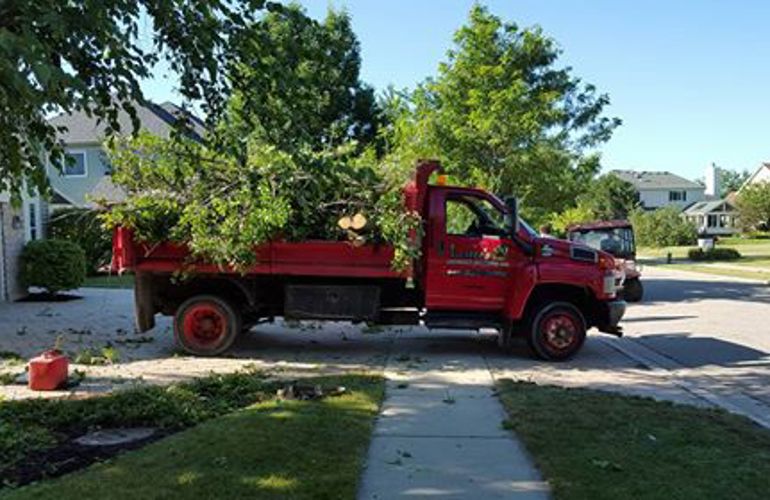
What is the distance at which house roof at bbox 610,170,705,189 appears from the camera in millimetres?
114444

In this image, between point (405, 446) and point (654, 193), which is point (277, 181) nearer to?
point (405, 446)

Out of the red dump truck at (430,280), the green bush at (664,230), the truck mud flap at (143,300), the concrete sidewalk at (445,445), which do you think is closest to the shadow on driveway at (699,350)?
the red dump truck at (430,280)

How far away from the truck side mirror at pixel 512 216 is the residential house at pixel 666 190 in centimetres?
10710

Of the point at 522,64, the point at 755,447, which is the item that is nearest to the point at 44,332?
the point at 755,447

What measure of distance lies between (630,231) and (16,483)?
19.1 m

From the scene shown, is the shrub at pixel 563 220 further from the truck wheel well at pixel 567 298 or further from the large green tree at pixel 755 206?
the large green tree at pixel 755 206

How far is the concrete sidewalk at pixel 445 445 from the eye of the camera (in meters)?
5.26

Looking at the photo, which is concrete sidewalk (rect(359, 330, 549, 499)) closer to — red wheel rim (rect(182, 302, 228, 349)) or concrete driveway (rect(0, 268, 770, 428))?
concrete driveway (rect(0, 268, 770, 428))

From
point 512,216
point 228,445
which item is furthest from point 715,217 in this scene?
point 228,445

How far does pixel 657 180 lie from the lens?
382 ft

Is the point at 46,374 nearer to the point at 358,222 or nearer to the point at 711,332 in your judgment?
the point at 358,222

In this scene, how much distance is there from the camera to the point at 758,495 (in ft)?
16.8

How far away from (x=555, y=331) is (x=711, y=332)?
510 cm

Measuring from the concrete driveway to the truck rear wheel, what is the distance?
0.73ft
